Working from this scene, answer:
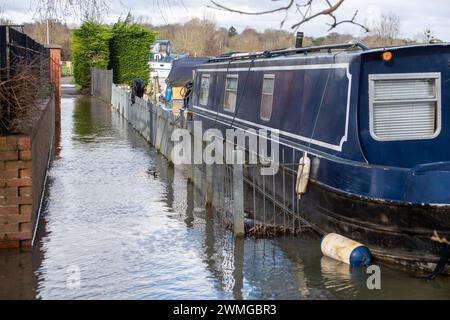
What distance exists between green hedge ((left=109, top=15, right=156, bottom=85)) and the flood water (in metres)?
29.0

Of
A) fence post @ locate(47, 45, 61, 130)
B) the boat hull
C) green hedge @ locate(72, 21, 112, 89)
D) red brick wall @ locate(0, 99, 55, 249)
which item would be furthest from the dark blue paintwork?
green hedge @ locate(72, 21, 112, 89)

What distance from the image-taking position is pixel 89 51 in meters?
40.2

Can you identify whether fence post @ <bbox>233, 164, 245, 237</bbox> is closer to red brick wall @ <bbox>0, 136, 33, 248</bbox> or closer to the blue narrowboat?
the blue narrowboat

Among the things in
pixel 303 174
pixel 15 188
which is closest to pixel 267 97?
pixel 303 174

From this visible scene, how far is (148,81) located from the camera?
4191 cm

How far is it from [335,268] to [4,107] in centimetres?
460

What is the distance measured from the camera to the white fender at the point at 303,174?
925 centimetres

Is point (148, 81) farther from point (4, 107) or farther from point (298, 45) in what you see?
point (4, 107)

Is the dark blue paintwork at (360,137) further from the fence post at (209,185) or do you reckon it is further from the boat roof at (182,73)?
Answer: the boat roof at (182,73)

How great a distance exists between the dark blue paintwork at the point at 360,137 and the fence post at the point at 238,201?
106 centimetres

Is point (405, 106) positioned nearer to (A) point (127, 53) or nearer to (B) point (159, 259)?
(B) point (159, 259)

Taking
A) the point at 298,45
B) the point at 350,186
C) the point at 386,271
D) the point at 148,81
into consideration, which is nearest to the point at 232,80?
the point at 298,45

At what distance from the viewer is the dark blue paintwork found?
299 inches

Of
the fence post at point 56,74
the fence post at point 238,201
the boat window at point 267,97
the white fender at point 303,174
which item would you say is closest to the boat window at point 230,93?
the boat window at point 267,97
